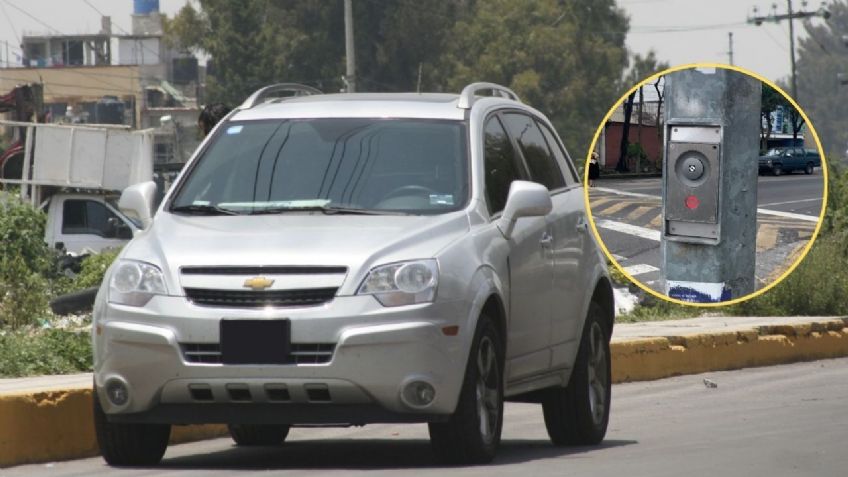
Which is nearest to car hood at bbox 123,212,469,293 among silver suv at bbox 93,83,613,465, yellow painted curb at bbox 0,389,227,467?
silver suv at bbox 93,83,613,465

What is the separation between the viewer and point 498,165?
962 centimetres

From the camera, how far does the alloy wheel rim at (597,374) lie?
10594mm

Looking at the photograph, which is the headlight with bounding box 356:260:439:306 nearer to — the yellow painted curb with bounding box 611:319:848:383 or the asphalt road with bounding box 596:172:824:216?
the asphalt road with bounding box 596:172:824:216

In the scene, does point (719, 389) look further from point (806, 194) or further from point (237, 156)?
point (237, 156)

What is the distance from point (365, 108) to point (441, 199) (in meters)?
0.84

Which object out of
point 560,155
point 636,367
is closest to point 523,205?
point 560,155

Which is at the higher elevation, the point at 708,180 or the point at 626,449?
the point at 708,180

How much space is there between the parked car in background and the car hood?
206cm

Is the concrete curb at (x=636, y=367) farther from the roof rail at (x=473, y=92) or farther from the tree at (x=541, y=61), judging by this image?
the tree at (x=541, y=61)

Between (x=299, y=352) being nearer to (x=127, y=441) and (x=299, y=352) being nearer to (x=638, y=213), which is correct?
(x=127, y=441)

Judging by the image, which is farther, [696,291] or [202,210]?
[696,291]

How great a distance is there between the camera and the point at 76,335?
42.0ft

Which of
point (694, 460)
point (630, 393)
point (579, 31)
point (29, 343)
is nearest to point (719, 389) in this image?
point (630, 393)

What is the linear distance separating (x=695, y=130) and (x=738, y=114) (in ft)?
1.01
